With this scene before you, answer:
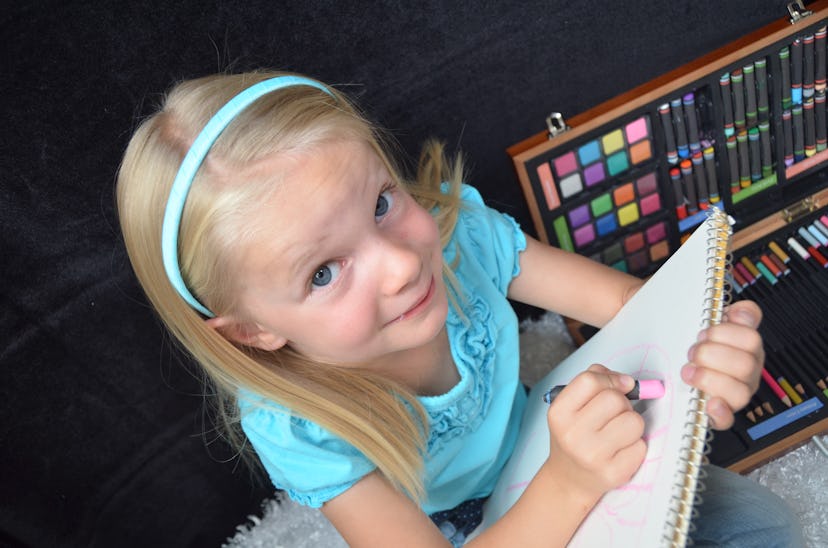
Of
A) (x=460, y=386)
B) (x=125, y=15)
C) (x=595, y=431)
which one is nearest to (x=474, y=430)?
(x=460, y=386)

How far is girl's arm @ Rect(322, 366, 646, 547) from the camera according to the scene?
0.61m

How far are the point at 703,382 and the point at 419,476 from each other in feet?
1.08

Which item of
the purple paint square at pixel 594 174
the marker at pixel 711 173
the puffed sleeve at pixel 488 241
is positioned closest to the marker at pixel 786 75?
the marker at pixel 711 173

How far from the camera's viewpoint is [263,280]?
0.64m

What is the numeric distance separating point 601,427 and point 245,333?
0.33 m

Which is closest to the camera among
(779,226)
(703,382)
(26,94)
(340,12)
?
(703,382)

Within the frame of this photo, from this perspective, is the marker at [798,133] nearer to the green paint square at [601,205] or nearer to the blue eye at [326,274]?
the green paint square at [601,205]

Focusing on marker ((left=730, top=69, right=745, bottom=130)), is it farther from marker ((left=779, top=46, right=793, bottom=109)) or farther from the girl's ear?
the girl's ear

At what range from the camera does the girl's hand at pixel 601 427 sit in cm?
61

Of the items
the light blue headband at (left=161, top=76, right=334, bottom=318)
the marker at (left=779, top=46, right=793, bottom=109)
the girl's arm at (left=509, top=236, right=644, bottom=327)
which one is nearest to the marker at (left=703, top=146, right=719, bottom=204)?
the marker at (left=779, top=46, right=793, bottom=109)

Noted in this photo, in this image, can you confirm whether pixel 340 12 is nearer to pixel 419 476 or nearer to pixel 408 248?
pixel 408 248

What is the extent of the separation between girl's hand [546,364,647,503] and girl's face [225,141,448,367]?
0.15 m

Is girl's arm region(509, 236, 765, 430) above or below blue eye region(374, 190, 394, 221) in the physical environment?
below

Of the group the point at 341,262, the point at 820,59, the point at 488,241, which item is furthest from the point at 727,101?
the point at 341,262
